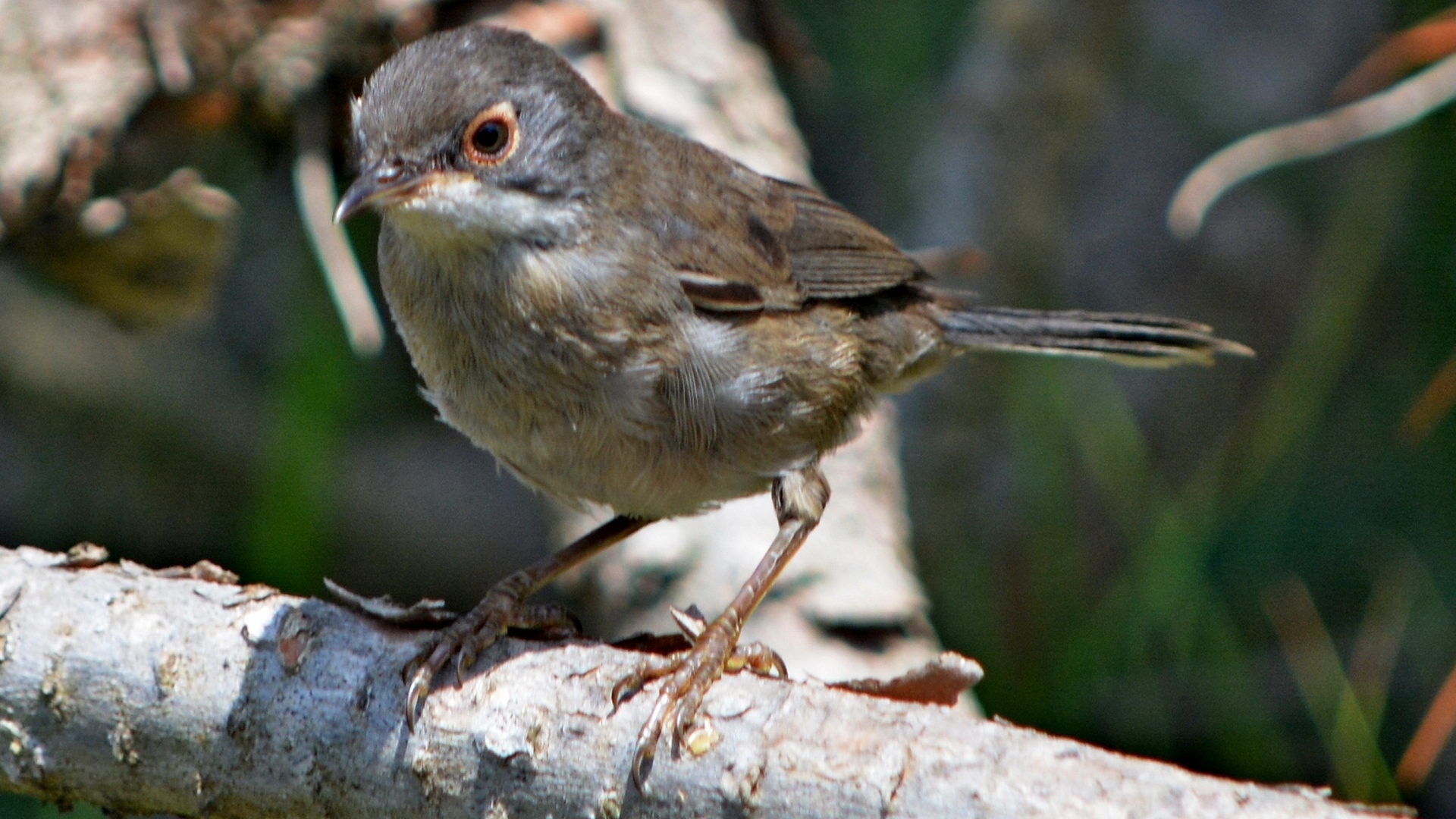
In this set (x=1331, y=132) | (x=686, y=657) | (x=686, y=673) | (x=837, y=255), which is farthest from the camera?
(x=1331, y=132)

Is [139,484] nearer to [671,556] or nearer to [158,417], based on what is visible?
[158,417]

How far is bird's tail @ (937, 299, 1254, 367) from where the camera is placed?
4266mm

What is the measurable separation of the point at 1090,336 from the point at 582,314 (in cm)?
185

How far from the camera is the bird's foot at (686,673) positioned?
8.05 feet

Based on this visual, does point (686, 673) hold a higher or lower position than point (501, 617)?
higher

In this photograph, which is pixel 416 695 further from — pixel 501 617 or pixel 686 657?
pixel 686 657

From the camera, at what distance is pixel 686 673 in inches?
113

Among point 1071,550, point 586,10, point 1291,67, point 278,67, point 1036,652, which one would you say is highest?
point 1291,67

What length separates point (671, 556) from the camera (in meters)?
4.09

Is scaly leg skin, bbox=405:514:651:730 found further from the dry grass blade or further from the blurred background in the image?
the dry grass blade

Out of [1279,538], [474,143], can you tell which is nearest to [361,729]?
[474,143]

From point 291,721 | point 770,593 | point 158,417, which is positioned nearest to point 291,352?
point 158,417

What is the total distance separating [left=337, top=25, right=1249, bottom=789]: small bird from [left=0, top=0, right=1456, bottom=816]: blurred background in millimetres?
1533

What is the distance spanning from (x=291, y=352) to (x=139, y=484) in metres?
0.82
